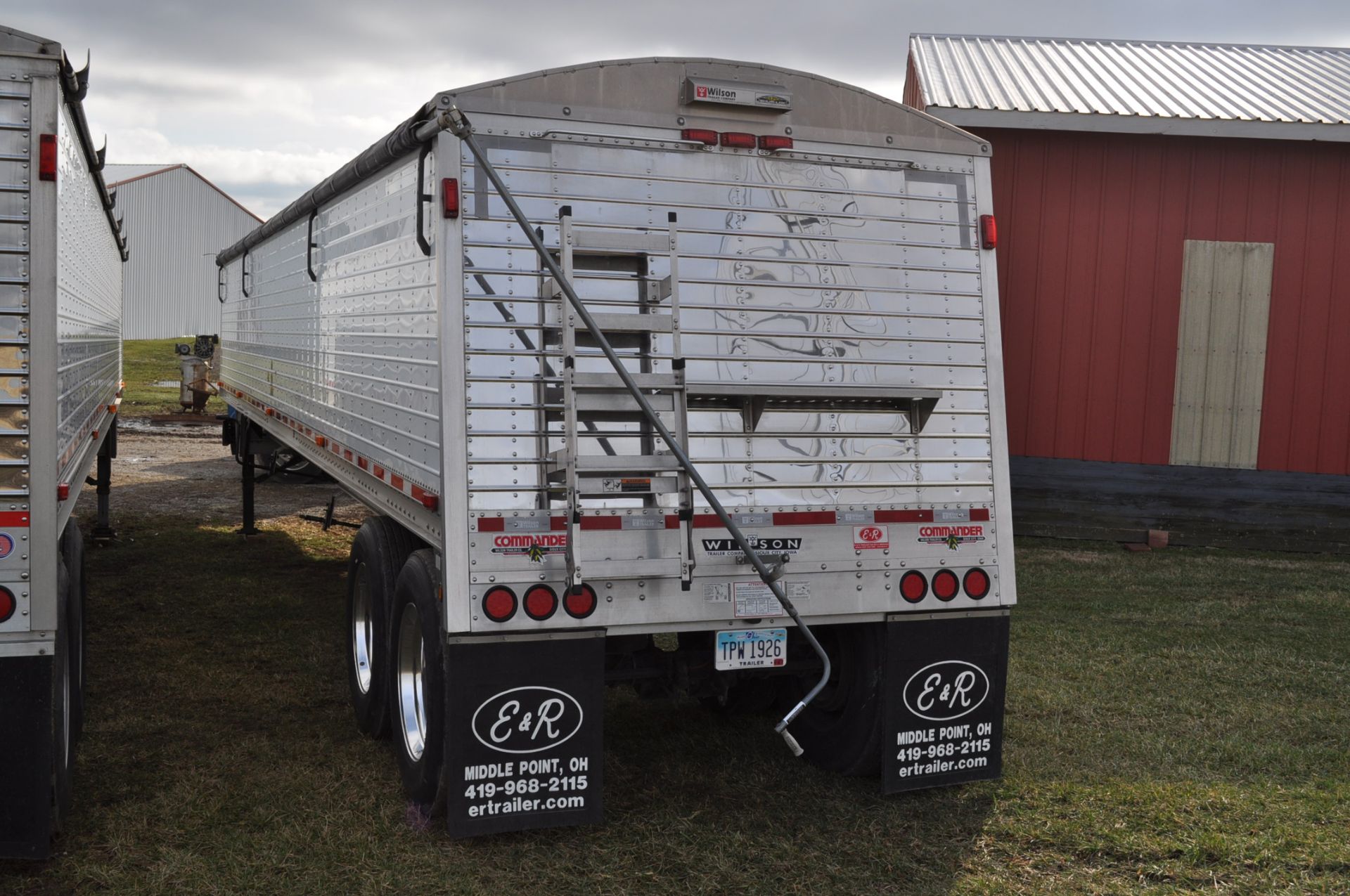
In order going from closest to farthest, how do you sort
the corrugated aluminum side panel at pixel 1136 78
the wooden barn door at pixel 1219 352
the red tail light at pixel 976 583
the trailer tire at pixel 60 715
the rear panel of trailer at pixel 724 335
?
the trailer tire at pixel 60 715
the rear panel of trailer at pixel 724 335
the red tail light at pixel 976 583
the corrugated aluminum side panel at pixel 1136 78
the wooden barn door at pixel 1219 352

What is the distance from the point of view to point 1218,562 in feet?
38.9

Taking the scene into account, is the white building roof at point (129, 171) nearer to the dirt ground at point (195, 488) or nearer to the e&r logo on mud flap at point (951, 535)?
the dirt ground at point (195, 488)

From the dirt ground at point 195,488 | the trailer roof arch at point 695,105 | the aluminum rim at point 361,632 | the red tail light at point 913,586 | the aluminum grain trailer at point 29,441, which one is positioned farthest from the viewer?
the dirt ground at point 195,488

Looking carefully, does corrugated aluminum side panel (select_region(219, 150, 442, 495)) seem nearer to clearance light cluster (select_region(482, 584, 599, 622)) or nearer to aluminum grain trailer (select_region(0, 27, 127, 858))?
clearance light cluster (select_region(482, 584, 599, 622))

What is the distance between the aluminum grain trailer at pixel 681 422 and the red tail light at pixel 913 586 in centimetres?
1

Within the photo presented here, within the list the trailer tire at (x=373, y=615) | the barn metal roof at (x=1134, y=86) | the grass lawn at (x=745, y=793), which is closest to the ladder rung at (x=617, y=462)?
the grass lawn at (x=745, y=793)

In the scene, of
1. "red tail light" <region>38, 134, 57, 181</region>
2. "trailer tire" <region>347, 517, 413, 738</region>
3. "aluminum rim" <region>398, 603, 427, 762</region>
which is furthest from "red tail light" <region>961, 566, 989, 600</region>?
"red tail light" <region>38, 134, 57, 181</region>

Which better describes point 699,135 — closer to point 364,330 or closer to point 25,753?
point 364,330

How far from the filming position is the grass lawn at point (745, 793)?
4484 millimetres

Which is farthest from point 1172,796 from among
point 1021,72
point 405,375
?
point 1021,72

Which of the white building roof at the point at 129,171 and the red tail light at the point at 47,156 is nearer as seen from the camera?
the red tail light at the point at 47,156

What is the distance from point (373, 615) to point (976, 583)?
2.86m

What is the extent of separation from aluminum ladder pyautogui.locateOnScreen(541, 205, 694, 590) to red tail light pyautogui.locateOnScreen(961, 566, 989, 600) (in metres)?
1.31

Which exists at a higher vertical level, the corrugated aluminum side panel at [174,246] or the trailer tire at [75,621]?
the corrugated aluminum side panel at [174,246]
